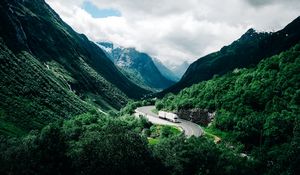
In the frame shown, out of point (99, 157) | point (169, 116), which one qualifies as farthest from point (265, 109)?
point (99, 157)

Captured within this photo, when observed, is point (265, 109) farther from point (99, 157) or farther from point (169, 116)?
point (99, 157)

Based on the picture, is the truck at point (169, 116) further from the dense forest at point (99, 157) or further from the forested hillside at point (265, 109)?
the dense forest at point (99, 157)

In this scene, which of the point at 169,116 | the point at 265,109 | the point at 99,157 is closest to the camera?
the point at 99,157

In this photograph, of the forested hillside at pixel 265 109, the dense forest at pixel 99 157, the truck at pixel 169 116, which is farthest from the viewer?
the truck at pixel 169 116

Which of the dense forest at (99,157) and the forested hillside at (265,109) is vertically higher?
the forested hillside at (265,109)

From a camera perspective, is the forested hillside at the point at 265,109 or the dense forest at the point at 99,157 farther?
the forested hillside at the point at 265,109

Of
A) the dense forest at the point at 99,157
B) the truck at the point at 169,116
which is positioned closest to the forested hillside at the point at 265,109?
the dense forest at the point at 99,157

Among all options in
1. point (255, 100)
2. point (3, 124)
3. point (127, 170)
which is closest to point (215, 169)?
point (127, 170)

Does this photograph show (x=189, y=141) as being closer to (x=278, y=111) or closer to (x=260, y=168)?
(x=260, y=168)

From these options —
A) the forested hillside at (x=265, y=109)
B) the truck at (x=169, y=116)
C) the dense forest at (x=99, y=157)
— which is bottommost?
the dense forest at (x=99, y=157)
